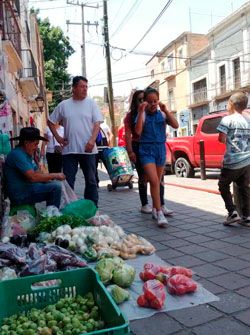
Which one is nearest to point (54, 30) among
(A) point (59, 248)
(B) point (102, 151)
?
(B) point (102, 151)

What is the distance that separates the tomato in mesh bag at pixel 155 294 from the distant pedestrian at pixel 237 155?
2.38 metres

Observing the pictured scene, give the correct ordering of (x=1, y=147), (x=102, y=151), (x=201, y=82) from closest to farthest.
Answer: (x=1, y=147), (x=102, y=151), (x=201, y=82)

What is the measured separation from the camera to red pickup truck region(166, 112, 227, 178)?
1131 centimetres

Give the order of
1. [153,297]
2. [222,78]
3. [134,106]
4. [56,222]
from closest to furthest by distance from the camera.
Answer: [153,297] → [56,222] → [134,106] → [222,78]

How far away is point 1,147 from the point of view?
19.1 ft

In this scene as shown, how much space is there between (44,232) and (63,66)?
35.2 meters

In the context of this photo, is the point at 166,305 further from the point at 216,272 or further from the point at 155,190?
the point at 155,190

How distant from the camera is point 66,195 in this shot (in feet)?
17.8

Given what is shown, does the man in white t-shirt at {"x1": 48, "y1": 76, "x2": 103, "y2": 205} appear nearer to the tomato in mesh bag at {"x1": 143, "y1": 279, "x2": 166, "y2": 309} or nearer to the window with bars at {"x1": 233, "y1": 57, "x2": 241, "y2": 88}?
the tomato in mesh bag at {"x1": 143, "y1": 279, "x2": 166, "y2": 309}

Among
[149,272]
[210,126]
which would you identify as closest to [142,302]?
[149,272]

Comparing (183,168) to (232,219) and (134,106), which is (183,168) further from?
(232,219)

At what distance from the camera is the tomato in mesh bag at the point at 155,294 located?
9.18 feet

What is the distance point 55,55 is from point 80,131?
110 feet

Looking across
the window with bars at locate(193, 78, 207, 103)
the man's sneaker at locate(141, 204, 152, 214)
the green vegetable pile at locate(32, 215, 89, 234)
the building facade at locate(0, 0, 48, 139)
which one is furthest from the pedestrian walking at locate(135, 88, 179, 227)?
the window with bars at locate(193, 78, 207, 103)
